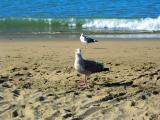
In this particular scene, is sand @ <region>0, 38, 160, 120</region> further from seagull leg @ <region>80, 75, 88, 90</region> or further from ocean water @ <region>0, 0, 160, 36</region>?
ocean water @ <region>0, 0, 160, 36</region>

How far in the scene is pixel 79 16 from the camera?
29.3 meters

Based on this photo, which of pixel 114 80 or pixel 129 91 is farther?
pixel 114 80

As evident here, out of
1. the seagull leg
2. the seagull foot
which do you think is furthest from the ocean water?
the seagull foot

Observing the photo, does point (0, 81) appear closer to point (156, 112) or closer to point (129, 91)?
point (129, 91)

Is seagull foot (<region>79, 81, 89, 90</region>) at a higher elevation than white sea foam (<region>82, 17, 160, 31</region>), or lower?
higher

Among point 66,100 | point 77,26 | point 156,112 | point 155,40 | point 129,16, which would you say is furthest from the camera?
point 129,16

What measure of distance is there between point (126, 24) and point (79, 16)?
153 inches

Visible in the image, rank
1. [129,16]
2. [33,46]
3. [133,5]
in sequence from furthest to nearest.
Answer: [133,5], [129,16], [33,46]

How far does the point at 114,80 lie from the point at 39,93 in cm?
175

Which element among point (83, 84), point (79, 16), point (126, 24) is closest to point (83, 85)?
point (83, 84)

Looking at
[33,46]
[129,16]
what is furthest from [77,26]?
[33,46]

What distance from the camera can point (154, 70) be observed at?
10.7 m

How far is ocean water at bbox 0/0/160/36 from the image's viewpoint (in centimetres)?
2506

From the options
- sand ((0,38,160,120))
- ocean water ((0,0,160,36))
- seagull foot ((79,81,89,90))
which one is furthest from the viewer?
ocean water ((0,0,160,36))
